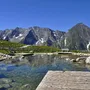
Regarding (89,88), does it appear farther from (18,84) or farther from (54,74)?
(18,84)

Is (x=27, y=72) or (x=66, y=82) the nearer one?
(x=66, y=82)

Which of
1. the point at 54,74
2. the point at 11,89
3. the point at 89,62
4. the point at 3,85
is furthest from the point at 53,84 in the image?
the point at 89,62

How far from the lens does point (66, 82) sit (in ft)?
54.6

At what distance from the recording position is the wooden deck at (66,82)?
1525cm

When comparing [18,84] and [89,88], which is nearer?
[89,88]

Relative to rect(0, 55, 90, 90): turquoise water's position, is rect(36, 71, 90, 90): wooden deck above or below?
above

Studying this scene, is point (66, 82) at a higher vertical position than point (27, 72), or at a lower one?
higher

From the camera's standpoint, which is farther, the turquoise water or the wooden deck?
the turquoise water

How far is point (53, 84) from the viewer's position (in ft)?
52.6

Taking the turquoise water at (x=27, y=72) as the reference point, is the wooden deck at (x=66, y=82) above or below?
above

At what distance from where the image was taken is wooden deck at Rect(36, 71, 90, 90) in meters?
15.2

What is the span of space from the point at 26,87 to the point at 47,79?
569 centimetres

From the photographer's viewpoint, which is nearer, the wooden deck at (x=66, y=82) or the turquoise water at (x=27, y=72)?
the wooden deck at (x=66, y=82)

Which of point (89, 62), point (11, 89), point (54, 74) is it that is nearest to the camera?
point (54, 74)
